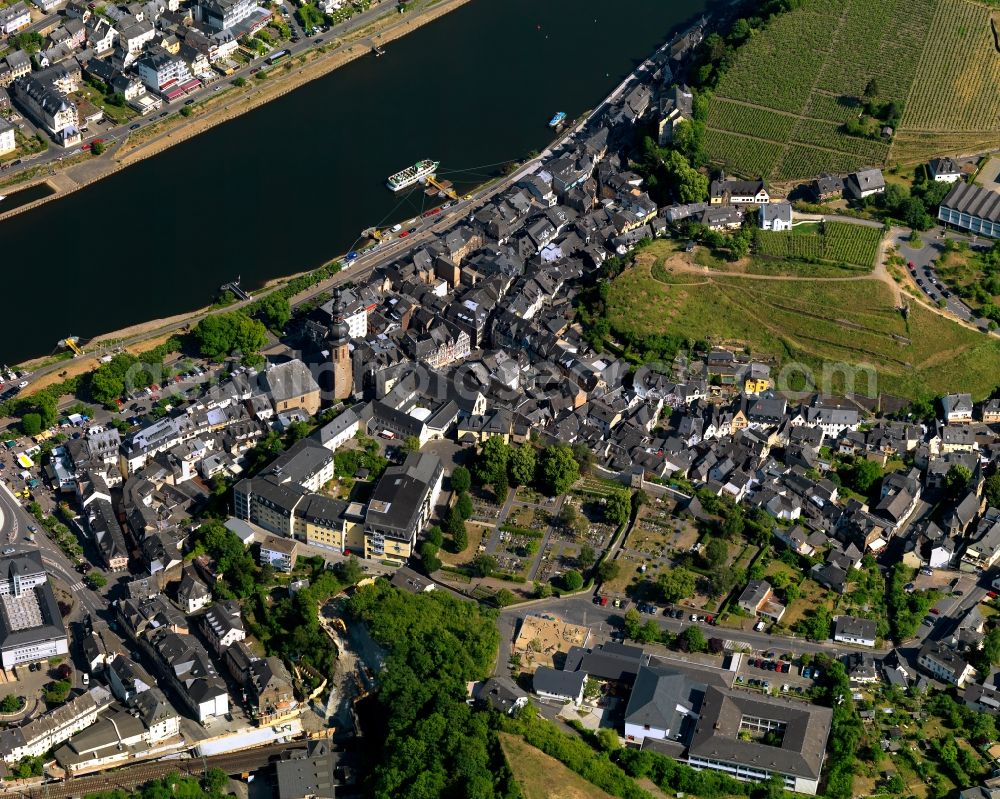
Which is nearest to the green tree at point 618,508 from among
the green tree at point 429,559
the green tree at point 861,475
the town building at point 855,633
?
the green tree at point 429,559


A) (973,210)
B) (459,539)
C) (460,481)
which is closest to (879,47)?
(973,210)

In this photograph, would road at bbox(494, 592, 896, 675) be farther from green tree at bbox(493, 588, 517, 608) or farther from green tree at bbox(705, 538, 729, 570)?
green tree at bbox(705, 538, 729, 570)

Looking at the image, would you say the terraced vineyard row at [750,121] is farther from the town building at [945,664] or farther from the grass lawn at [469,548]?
the town building at [945,664]

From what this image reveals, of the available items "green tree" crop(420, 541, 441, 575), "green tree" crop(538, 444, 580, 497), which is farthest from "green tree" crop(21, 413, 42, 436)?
"green tree" crop(538, 444, 580, 497)

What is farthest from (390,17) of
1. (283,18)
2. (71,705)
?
(71,705)

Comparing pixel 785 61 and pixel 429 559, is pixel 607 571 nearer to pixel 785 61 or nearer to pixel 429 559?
pixel 429 559

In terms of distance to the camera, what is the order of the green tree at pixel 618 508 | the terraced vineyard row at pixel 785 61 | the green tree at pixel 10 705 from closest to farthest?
the green tree at pixel 10 705 < the green tree at pixel 618 508 < the terraced vineyard row at pixel 785 61
